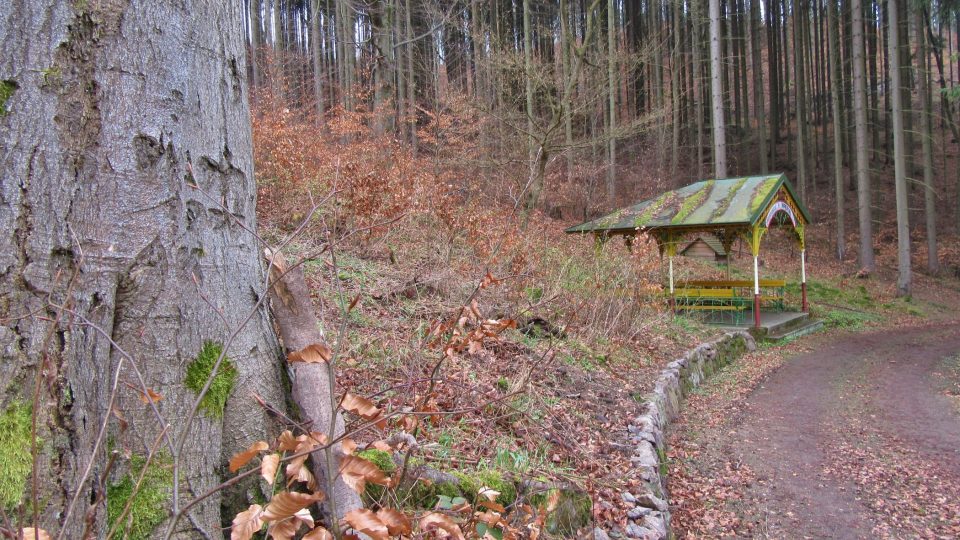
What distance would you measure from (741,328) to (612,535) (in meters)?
10.2

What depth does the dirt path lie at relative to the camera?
14.9 ft

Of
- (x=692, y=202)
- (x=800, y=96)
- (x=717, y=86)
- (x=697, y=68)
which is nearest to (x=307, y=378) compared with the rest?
(x=692, y=202)

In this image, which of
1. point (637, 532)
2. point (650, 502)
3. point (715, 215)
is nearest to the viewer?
point (637, 532)

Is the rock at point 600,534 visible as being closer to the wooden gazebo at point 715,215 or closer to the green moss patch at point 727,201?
the wooden gazebo at point 715,215

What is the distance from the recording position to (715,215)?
13414 millimetres

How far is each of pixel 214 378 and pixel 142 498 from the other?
15.7 inches

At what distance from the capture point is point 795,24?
1064 inches

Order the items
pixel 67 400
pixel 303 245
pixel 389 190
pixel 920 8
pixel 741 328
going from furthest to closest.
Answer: pixel 920 8 → pixel 741 328 → pixel 389 190 → pixel 303 245 → pixel 67 400

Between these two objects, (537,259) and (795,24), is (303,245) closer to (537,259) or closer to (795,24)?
(537,259)

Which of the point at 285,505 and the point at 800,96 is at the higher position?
the point at 800,96

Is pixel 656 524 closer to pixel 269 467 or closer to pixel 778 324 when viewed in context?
pixel 269 467

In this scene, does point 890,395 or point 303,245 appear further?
point 890,395

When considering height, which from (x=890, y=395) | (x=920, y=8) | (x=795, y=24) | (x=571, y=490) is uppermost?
(x=795, y=24)

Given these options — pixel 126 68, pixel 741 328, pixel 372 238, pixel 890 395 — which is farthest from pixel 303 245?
pixel 741 328
